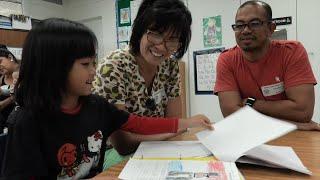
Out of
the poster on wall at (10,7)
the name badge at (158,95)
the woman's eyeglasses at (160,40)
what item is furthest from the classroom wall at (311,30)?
the poster on wall at (10,7)

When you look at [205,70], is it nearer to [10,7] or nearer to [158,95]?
[158,95]

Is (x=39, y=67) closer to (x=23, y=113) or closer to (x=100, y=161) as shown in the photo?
(x=23, y=113)

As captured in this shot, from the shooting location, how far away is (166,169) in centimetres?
87

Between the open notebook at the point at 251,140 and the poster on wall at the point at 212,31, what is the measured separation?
2.68 metres

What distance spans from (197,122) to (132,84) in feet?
1.20

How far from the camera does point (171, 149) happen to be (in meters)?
1.08

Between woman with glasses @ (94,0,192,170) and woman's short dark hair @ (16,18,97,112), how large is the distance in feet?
1.09

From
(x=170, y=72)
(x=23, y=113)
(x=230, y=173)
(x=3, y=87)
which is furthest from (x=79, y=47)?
(x=3, y=87)

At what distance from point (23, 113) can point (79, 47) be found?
267 mm

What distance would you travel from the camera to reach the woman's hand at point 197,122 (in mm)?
1234

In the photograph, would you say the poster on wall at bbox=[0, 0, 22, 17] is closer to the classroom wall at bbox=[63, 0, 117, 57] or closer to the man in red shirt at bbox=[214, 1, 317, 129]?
the classroom wall at bbox=[63, 0, 117, 57]

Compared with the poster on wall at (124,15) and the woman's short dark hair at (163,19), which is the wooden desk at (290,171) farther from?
the poster on wall at (124,15)

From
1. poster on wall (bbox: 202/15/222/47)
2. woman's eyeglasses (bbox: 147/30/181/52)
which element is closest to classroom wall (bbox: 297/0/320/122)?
poster on wall (bbox: 202/15/222/47)

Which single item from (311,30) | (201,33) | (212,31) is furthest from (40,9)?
(311,30)
